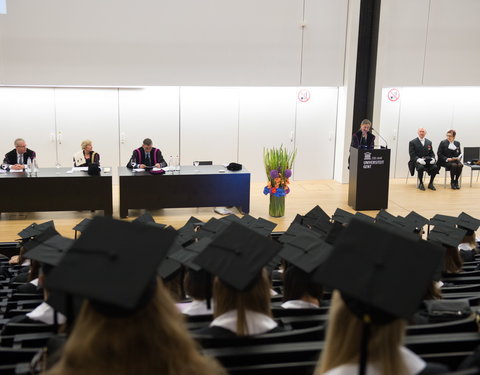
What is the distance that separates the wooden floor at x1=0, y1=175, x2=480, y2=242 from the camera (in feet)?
28.6

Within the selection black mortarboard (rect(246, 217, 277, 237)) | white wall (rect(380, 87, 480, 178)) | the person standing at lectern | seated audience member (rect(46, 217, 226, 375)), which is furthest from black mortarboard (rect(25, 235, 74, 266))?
white wall (rect(380, 87, 480, 178))

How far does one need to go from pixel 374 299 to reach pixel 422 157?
35.0 ft

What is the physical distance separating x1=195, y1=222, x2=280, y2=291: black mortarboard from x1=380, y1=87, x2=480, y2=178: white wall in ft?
33.7

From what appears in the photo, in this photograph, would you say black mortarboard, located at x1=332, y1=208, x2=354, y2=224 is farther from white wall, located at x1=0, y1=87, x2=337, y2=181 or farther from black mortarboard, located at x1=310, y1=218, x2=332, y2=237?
white wall, located at x1=0, y1=87, x2=337, y2=181

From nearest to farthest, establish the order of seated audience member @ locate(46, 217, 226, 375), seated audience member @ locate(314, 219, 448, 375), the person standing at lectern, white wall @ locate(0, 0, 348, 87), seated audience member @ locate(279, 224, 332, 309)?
seated audience member @ locate(46, 217, 226, 375), seated audience member @ locate(314, 219, 448, 375), seated audience member @ locate(279, 224, 332, 309), the person standing at lectern, white wall @ locate(0, 0, 348, 87)

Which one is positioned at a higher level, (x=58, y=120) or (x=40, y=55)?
(x=40, y=55)

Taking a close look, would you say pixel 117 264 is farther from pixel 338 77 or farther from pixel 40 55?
pixel 338 77

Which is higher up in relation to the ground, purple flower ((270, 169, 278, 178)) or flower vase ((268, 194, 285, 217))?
purple flower ((270, 169, 278, 178))

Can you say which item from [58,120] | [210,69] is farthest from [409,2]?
[58,120]

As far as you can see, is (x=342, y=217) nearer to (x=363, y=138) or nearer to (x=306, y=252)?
(x=306, y=252)

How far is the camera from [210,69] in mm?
11539

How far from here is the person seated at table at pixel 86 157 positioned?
9.38 meters

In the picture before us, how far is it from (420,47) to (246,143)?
451 centimetres

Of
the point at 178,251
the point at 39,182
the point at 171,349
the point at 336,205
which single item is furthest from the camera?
the point at 336,205
